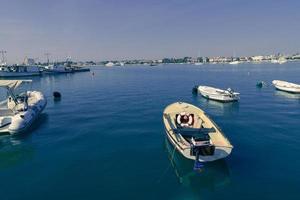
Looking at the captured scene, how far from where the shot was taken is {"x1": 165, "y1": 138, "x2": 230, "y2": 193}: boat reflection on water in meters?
15.6

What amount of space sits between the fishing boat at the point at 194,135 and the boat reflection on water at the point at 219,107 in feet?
37.9

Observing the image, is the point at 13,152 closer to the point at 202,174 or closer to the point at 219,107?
the point at 202,174

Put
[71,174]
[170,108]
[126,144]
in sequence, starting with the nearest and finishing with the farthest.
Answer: [71,174] → [126,144] → [170,108]

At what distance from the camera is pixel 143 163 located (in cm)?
1883

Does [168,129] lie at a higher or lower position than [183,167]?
higher

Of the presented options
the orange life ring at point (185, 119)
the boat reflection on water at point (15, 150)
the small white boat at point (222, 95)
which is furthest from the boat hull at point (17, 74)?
the orange life ring at point (185, 119)

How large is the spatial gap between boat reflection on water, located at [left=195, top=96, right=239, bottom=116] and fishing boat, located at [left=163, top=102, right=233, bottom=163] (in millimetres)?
11555

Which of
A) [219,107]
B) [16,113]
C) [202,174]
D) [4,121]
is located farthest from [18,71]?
[202,174]

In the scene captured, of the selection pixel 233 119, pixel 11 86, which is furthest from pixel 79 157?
pixel 233 119

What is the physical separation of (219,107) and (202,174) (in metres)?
24.5

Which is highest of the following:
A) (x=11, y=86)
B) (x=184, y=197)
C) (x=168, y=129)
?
(x=11, y=86)

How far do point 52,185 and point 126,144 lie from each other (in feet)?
27.6

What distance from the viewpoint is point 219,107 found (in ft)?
130

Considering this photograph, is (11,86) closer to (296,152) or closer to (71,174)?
(71,174)
